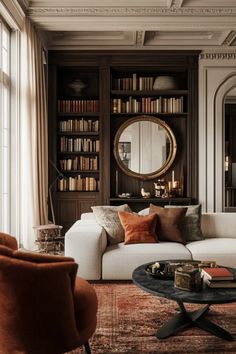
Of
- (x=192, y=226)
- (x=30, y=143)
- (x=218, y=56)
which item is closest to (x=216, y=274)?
(x=192, y=226)

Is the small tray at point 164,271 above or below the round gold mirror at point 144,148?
below

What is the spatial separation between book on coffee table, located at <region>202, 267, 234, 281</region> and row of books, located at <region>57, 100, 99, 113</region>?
13.0ft

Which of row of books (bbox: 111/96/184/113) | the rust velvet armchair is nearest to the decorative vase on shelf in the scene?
row of books (bbox: 111/96/184/113)

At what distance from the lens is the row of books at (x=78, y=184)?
602cm

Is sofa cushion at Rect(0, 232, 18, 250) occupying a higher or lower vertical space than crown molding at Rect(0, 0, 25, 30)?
lower

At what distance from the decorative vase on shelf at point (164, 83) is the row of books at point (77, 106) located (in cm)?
97

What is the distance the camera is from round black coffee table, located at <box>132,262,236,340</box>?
226cm

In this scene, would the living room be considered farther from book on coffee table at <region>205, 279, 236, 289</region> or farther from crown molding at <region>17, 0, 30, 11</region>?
book on coffee table at <region>205, 279, 236, 289</region>

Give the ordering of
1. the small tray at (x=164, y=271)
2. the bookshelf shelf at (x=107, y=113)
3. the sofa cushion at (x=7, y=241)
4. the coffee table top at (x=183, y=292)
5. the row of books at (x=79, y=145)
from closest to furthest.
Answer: the coffee table top at (x=183, y=292) < the sofa cushion at (x=7, y=241) < the small tray at (x=164, y=271) < the bookshelf shelf at (x=107, y=113) < the row of books at (x=79, y=145)

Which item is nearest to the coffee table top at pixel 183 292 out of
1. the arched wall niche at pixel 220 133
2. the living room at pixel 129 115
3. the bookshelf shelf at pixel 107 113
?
the living room at pixel 129 115

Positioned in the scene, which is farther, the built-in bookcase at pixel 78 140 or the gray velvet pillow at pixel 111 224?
the built-in bookcase at pixel 78 140

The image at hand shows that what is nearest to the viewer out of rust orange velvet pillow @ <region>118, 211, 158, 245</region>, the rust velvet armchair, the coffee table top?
the rust velvet armchair

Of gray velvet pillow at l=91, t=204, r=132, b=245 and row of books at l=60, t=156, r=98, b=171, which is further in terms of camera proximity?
row of books at l=60, t=156, r=98, b=171

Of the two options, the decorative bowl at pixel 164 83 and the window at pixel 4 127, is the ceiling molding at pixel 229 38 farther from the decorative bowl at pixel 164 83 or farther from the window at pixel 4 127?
the window at pixel 4 127
